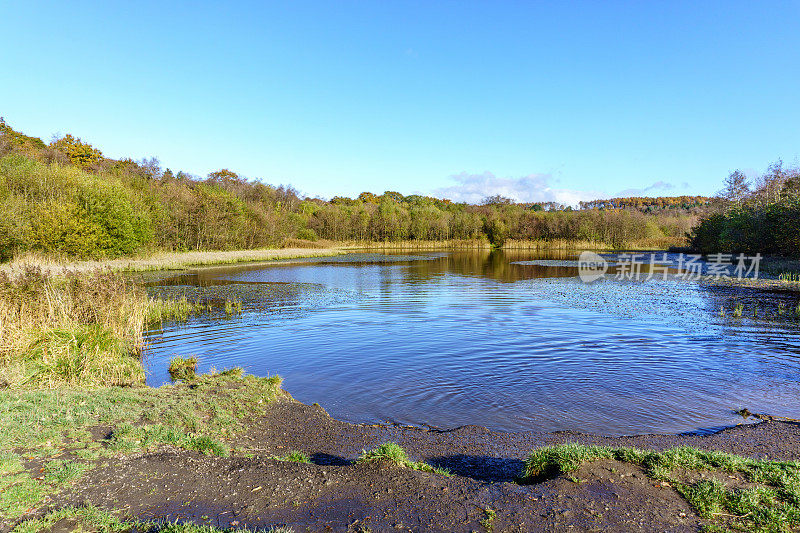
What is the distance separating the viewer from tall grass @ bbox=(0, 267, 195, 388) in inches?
354

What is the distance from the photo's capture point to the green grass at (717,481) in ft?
14.3

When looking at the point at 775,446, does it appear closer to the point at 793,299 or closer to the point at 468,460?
the point at 468,460

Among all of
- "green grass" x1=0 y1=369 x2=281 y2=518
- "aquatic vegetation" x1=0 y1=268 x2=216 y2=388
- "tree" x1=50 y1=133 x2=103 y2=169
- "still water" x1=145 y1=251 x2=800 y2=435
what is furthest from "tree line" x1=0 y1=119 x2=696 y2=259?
"green grass" x1=0 y1=369 x2=281 y2=518

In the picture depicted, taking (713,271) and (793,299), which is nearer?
(793,299)

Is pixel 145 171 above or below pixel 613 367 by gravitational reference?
above

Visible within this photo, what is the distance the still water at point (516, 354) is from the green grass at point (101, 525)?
464cm

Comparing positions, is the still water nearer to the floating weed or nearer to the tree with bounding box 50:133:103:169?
the floating weed

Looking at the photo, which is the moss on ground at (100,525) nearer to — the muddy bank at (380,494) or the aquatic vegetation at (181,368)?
the muddy bank at (380,494)

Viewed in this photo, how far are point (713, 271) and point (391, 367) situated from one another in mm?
37932

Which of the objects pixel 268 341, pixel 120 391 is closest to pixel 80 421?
pixel 120 391

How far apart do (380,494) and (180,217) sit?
180 feet

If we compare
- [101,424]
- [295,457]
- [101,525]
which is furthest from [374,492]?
[101,424]

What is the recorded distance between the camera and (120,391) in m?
8.34

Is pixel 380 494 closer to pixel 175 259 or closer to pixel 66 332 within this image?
pixel 66 332
